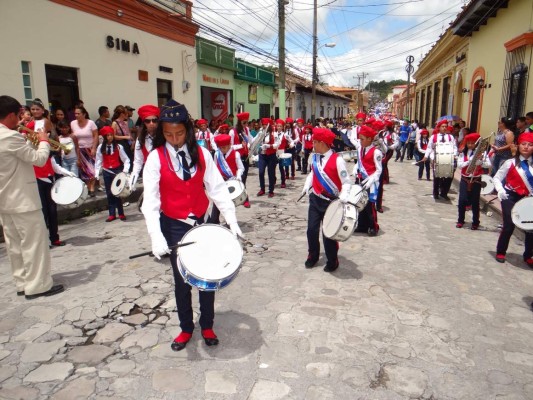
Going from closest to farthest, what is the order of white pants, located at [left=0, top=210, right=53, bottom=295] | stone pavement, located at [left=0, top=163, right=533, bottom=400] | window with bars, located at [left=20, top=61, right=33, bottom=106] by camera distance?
stone pavement, located at [left=0, top=163, right=533, bottom=400], white pants, located at [left=0, top=210, right=53, bottom=295], window with bars, located at [left=20, top=61, right=33, bottom=106]

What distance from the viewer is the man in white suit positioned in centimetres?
391

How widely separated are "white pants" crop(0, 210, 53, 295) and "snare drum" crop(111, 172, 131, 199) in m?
2.41

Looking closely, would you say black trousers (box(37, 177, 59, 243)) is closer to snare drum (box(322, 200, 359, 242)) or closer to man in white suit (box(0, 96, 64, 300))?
man in white suit (box(0, 96, 64, 300))

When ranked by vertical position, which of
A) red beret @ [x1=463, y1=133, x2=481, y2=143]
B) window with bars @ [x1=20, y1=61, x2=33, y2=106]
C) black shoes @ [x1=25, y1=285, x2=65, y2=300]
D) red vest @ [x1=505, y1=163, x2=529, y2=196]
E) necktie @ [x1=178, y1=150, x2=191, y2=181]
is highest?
window with bars @ [x1=20, y1=61, x2=33, y2=106]

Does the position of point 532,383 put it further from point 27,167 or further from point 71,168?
point 71,168

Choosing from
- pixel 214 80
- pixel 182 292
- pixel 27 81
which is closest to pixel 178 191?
pixel 182 292

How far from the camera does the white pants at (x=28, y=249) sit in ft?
13.7

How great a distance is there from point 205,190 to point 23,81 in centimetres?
816

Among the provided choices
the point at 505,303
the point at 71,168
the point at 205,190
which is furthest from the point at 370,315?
the point at 71,168

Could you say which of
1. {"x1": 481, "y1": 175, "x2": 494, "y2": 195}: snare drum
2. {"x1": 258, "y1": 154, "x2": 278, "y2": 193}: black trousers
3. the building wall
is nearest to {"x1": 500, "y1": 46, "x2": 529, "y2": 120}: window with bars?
{"x1": 481, "y1": 175, "x2": 494, "y2": 195}: snare drum

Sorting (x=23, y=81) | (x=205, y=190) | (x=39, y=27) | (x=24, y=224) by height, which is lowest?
(x=24, y=224)

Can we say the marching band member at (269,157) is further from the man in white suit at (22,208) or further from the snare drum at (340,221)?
the man in white suit at (22,208)

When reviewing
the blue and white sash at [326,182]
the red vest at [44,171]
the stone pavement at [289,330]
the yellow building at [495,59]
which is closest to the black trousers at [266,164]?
the stone pavement at [289,330]

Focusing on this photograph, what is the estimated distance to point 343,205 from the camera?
4551 mm
